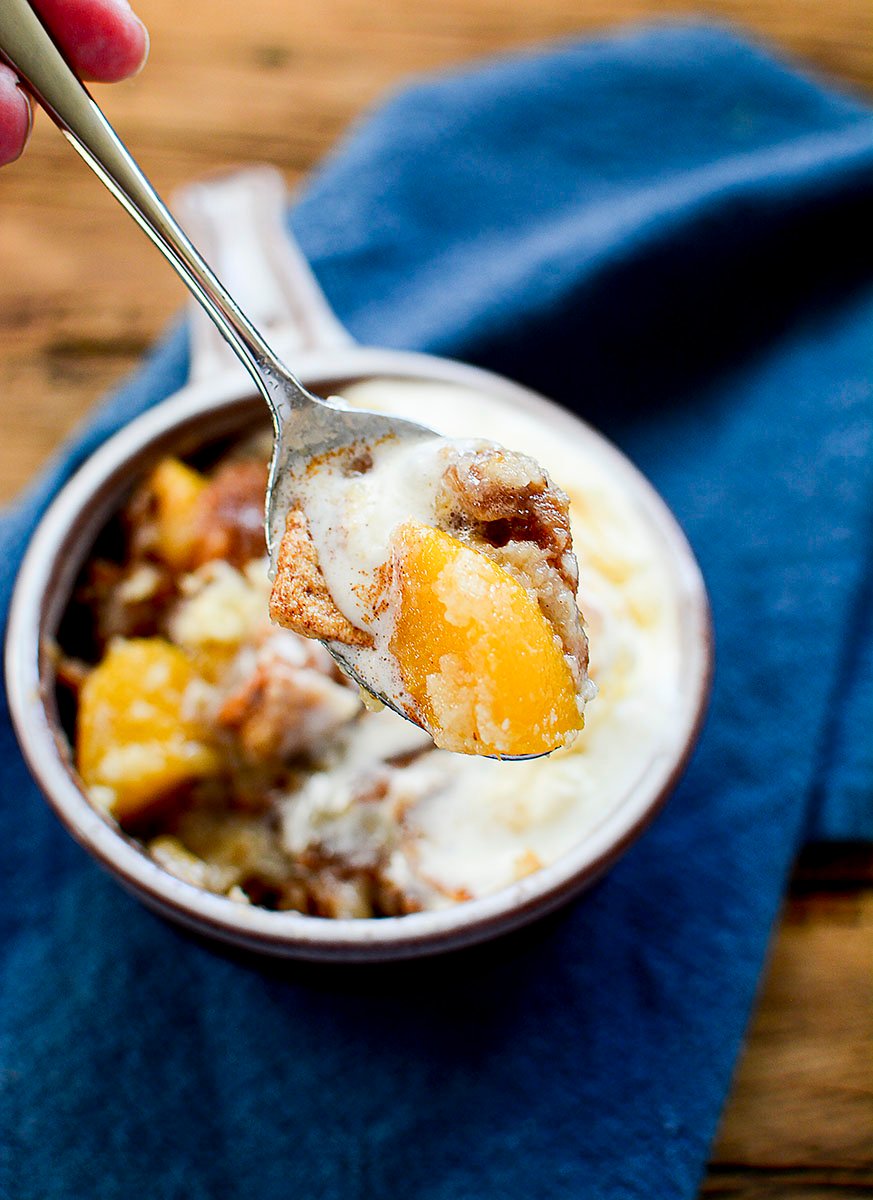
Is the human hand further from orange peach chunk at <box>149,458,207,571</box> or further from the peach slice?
the peach slice

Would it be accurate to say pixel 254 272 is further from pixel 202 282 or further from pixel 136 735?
pixel 136 735

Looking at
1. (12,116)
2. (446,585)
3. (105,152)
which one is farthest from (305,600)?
(12,116)

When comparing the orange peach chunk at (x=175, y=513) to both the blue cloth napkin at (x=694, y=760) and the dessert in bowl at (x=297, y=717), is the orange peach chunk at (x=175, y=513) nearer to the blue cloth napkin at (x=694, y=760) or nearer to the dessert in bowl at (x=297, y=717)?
the dessert in bowl at (x=297, y=717)

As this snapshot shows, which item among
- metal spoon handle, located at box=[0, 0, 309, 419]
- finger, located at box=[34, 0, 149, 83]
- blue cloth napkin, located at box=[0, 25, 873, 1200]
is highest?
finger, located at box=[34, 0, 149, 83]

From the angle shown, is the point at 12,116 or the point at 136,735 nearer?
the point at 12,116

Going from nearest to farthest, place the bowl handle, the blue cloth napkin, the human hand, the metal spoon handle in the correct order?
the metal spoon handle → the human hand → the blue cloth napkin → the bowl handle

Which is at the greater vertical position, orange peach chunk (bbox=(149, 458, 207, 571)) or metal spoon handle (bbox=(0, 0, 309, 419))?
metal spoon handle (bbox=(0, 0, 309, 419))

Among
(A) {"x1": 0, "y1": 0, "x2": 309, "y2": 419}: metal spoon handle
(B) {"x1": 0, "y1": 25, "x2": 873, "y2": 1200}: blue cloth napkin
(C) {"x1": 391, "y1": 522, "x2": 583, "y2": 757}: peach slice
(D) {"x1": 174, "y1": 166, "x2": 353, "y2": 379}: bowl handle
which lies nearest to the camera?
(C) {"x1": 391, "y1": 522, "x2": 583, "y2": 757}: peach slice

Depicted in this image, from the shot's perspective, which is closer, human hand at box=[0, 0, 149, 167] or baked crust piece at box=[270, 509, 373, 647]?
baked crust piece at box=[270, 509, 373, 647]

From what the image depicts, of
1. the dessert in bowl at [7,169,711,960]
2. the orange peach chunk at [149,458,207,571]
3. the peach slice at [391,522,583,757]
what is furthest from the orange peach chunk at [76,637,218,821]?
the peach slice at [391,522,583,757]
